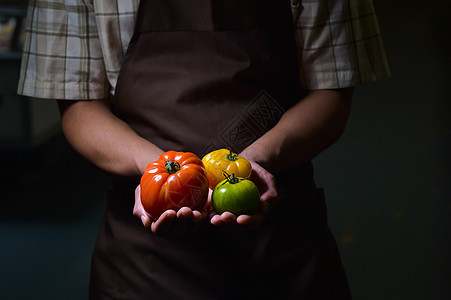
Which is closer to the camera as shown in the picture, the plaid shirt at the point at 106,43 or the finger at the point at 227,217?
the finger at the point at 227,217

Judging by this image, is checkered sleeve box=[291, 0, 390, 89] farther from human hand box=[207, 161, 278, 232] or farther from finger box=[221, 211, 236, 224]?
finger box=[221, 211, 236, 224]

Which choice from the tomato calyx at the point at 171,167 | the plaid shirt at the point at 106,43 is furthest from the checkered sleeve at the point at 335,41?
the tomato calyx at the point at 171,167

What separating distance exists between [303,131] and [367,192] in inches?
71.6

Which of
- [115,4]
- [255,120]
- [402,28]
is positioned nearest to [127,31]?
[115,4]

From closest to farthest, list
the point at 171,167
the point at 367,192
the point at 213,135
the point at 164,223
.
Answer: the point at 164,223
the point at 171,167
the point at 213,135
the point at 367,192

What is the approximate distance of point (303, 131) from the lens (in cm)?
105

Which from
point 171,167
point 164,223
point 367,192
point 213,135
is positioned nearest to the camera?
point 164,223

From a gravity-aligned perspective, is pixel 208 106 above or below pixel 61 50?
below

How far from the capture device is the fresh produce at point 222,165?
0.92 meters

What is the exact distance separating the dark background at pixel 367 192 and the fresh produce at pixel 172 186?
56.4 inches

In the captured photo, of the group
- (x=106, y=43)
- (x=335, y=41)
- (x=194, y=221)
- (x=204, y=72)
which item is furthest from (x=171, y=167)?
(x=335, y=41)

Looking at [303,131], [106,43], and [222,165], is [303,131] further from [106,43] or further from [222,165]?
[106,43]

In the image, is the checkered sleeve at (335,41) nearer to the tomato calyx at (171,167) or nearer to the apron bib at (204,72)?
the apron bib at (204,72)

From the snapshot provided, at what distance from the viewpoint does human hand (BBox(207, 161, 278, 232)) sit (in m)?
0.82
